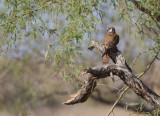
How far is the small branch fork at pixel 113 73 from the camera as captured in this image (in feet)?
16.6

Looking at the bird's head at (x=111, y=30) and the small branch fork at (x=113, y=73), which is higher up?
the bird's head at (x=111, y=30)

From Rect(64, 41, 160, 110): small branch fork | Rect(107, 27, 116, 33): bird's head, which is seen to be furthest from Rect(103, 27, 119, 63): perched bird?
Rect(107, 27, 116, 33): bird's head

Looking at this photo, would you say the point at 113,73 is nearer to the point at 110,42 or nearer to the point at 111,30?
the point at 110,42

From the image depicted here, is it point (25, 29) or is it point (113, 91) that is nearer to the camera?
point (25, 29)

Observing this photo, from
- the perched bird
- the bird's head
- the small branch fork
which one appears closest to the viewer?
the small branch fork

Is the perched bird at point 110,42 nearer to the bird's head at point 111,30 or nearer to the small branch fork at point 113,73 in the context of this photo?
the small branch fork at point 113,73

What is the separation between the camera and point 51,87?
36.8 feet

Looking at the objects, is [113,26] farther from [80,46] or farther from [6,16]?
[6,16]

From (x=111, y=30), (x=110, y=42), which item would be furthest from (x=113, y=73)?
(x=111, y=30)

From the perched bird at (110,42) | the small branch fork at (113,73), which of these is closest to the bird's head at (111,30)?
the perched bird at (110,42)

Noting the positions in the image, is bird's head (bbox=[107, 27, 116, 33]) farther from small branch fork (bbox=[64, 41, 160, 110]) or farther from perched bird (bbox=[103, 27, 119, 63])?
small branch fork (bbox=[64, 41, 160, 110])

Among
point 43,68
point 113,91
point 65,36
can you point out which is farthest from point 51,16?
point 113,91

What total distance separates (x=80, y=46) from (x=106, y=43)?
28 centimetres

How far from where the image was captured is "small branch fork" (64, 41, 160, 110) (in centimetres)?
506
